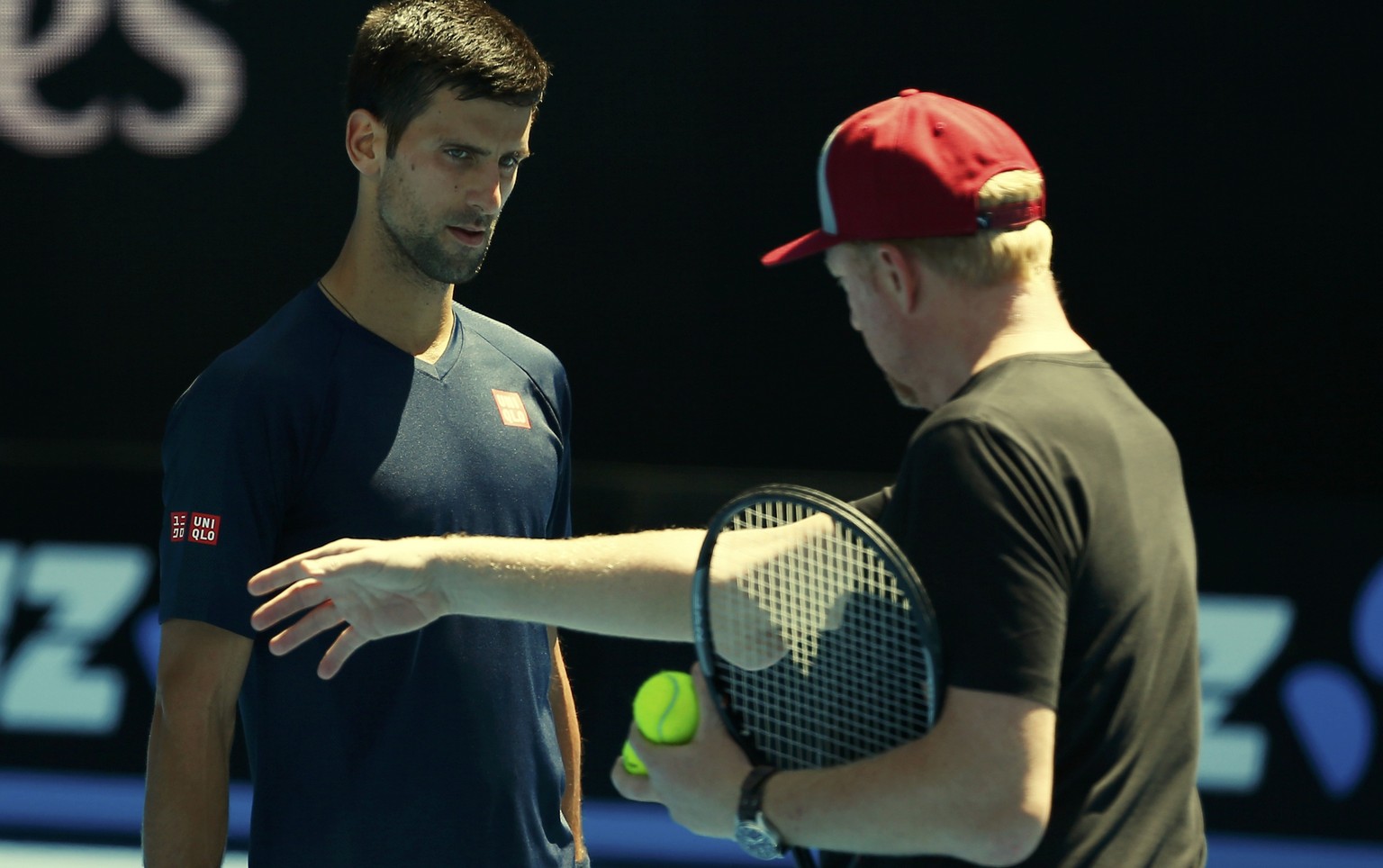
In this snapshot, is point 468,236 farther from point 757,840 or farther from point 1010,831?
point 1010,831

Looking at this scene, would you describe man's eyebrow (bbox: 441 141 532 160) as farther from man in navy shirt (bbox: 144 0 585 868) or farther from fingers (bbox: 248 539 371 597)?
fingers (bbox: 248 539 371 597)

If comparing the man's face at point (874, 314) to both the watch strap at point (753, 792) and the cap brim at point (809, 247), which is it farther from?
the watch strap at point (753, 792)

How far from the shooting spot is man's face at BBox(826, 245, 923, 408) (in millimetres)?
1617

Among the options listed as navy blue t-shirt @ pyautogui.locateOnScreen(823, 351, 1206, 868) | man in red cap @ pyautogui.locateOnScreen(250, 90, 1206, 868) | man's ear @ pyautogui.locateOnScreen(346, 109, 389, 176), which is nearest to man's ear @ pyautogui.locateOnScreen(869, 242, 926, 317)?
man in red cap @ pyautogui.locateOnScreen(250, 90, 1206, 868)

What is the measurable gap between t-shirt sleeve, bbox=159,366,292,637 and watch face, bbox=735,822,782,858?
28.4 inches

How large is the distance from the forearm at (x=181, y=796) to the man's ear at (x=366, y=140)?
2.57ft

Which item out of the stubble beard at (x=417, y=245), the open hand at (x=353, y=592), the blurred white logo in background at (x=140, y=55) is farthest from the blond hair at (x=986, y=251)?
the blurred white logo in background at (x=140, y=55)

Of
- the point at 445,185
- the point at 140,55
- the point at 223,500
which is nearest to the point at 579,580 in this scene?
the point at 223,500

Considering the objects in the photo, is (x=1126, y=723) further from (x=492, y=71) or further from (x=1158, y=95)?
(x=1158, y=95)

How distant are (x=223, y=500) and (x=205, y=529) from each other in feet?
0.14

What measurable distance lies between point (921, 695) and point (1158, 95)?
9.34ft

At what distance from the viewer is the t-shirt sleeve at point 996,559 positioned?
1396mm

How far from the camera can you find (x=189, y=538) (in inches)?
76.9

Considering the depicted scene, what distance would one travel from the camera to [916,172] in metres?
1.58
